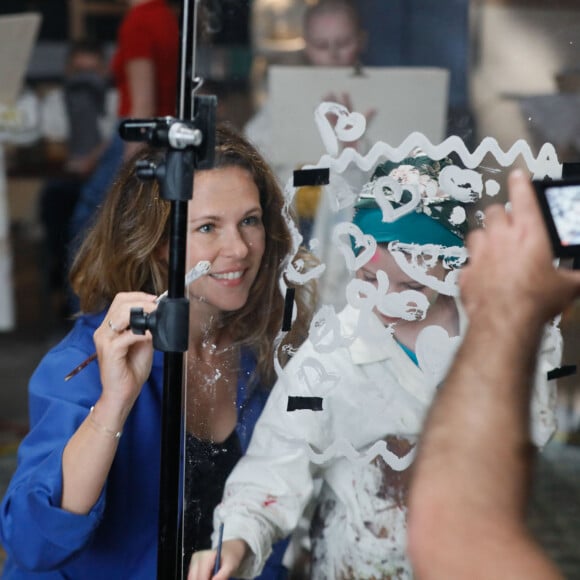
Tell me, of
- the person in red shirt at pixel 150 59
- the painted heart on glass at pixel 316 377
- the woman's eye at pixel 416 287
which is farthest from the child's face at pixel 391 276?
the person in red shirt at pixel 150 59

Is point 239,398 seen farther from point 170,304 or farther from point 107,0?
point 107,0

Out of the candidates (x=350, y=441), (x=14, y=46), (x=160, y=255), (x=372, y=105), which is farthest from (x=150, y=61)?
(x=350, y=441)

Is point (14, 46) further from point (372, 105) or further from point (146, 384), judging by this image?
point (372, 105)

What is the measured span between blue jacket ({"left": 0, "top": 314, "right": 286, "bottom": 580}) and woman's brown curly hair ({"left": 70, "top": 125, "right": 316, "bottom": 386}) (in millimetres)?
85

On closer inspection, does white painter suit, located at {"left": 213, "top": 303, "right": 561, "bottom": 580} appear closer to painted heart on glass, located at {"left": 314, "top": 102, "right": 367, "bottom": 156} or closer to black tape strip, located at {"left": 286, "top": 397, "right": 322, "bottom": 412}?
black tape strip, located at {"left": 286, "top": 397, "right": 322, "bottom": 412}

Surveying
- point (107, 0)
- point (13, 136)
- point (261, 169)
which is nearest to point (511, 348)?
point (261, 169)

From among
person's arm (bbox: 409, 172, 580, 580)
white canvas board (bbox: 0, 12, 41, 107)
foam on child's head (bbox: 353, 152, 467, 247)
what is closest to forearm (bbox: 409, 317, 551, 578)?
person's arm (bbox: 409, 172, 580, 580)

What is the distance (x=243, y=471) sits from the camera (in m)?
1.44

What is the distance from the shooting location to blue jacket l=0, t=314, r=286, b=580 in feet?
4.86

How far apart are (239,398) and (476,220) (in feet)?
1.28

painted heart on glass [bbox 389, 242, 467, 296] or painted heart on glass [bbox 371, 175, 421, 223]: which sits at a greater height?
painted heart on glass [bbox 371, 175, 421, 223]

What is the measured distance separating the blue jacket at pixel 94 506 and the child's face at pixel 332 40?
1.59ft

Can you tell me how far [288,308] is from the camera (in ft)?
4.70

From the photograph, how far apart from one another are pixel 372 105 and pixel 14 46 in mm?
2280
